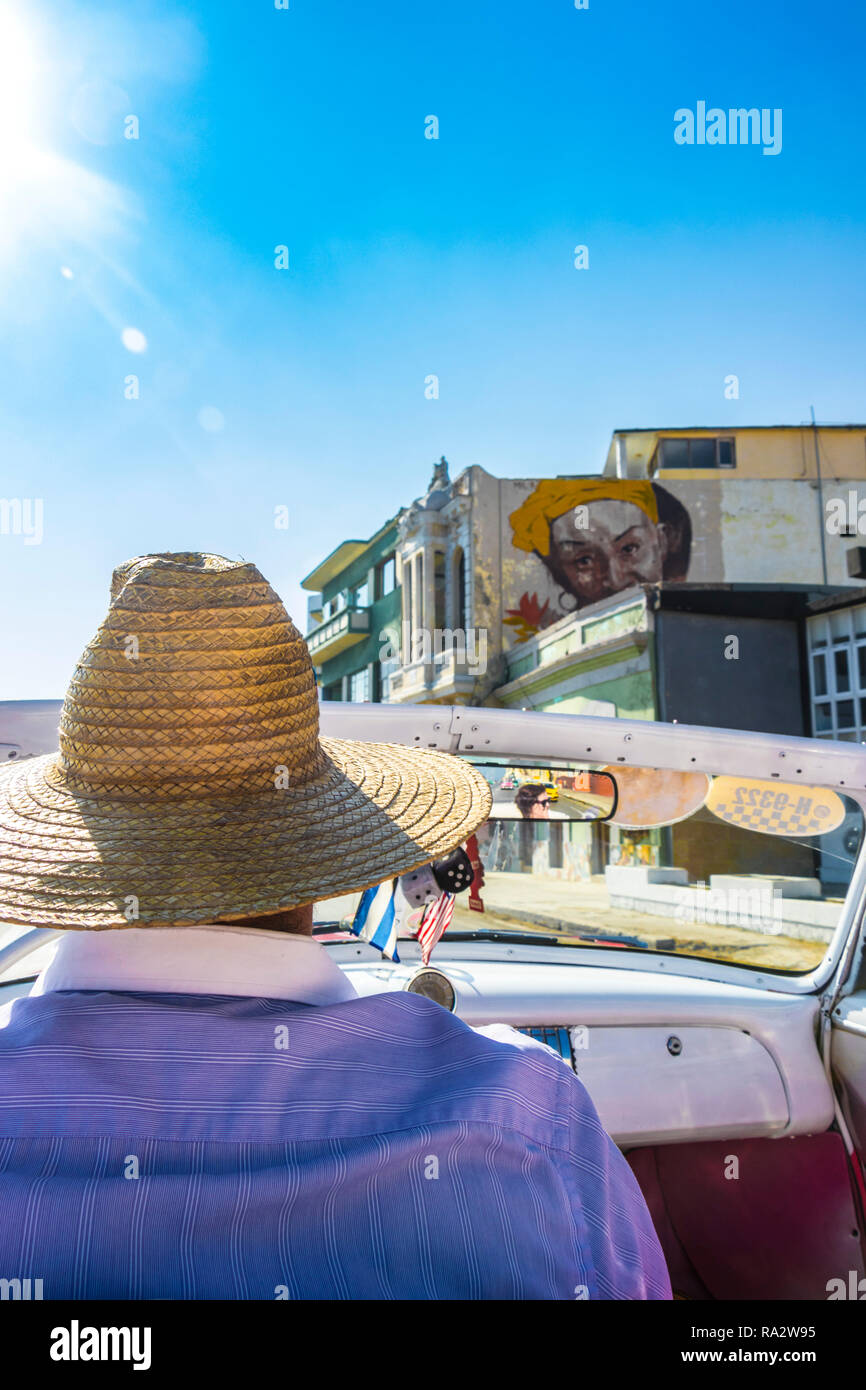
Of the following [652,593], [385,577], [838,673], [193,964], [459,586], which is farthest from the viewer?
[385,577]

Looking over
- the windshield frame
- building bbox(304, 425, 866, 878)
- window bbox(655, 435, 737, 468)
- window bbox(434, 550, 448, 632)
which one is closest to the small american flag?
the windshield frame

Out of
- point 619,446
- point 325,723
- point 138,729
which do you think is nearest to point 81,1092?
point 138,729

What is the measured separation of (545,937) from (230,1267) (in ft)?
7.89

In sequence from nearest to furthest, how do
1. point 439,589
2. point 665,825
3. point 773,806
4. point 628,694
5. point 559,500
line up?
point 773,806 < point 665,825 < point 628,694 < point 559,500 < point 439,589

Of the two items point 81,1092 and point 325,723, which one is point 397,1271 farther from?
point 325,723

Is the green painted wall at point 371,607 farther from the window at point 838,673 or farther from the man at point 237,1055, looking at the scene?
the man at point 237,1055

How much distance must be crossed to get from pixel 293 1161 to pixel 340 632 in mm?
34343

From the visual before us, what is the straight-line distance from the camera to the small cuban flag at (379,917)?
2715 millimetres

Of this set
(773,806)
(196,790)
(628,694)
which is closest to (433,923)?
(773,806)

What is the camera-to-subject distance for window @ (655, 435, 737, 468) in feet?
88.3

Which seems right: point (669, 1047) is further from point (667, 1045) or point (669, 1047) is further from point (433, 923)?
point (433, 923)

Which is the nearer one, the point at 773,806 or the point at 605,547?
the point at 773,806

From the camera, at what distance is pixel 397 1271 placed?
94cm

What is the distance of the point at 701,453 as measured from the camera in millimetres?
27078
